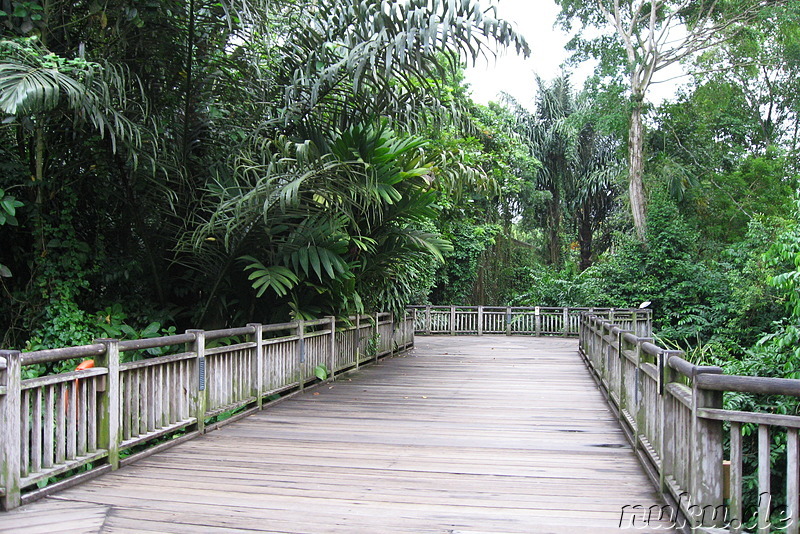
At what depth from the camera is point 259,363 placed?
614 cm

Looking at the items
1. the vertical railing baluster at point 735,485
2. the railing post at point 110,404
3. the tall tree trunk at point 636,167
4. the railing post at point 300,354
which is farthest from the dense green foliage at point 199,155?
the tall tree trunk at point 636,167

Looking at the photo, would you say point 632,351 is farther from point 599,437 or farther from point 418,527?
point 418,527

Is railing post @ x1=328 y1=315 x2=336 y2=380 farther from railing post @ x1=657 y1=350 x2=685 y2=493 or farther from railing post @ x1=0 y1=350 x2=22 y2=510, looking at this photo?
railing post @ x1=657 y1=350 x2=685 y2=493

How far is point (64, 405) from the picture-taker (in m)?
3.71

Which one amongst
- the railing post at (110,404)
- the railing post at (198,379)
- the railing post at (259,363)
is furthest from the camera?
the railing post at (259,363)

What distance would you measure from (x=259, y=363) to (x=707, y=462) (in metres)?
4.30

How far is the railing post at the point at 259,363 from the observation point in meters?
6.07

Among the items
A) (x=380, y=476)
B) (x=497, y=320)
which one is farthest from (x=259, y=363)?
(x=497, y=320)

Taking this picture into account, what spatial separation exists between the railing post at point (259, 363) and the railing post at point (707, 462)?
415cm

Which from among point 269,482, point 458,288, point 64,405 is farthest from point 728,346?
point 64,405

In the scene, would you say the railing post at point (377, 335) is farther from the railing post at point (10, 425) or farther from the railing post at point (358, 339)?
the railing post at point (10, 425)

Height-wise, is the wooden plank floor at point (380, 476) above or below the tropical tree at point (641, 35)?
below

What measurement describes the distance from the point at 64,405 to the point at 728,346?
553 inches

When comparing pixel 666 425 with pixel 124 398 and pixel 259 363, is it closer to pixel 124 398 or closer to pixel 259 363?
pixel 124 398
